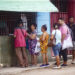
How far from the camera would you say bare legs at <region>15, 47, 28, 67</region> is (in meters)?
12.0

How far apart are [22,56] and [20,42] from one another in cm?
65

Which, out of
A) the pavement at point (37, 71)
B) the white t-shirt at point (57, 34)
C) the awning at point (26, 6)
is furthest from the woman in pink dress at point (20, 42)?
the white t-shirt at point (57, 34)

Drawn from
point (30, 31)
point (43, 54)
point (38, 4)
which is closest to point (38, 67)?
point (43, 54)

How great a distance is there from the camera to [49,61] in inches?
525

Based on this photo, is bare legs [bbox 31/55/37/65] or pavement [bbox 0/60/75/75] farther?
bare legs [bbox 31/55/37/65]

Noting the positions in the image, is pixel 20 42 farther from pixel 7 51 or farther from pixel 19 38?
pixel 7 51

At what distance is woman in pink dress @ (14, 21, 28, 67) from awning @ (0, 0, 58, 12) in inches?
21.1

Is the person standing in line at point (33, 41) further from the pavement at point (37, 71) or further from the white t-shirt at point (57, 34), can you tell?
the white t-shirt at point (57, 34)

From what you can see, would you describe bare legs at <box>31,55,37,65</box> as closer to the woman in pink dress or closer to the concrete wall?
the woman in pink dress

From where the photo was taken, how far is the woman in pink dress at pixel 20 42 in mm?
11859

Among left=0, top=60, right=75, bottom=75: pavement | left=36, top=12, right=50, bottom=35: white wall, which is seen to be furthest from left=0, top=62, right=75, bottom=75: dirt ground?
left=36, top=12, right=50, bottom=35: white wall

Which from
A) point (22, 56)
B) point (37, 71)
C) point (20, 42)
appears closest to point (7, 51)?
point (22, 56)

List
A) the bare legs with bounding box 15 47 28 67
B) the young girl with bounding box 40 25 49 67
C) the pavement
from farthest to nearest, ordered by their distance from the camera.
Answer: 1. the bare legs with bounding box 15 47 28 67
2. the young girl with bounding box 40 25 49 67
3. the pavement

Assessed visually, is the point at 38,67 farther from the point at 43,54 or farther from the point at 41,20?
the point at 41,20
